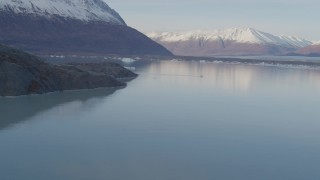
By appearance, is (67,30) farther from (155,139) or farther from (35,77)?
(155,139)

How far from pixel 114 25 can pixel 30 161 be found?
516 ft

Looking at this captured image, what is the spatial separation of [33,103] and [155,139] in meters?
11.4

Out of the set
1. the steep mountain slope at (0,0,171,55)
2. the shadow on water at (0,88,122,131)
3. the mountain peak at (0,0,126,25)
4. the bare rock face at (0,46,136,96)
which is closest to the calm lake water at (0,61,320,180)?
the shadow on water at (0,88,122,131)

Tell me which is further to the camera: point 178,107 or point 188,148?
point 178,107

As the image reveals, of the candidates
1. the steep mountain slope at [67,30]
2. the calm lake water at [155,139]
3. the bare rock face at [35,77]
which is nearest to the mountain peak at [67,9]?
the steep mountain slope at [67,30]

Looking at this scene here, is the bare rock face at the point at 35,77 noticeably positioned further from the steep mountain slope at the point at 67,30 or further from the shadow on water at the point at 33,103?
the steep mountain slope at the point at 67,30

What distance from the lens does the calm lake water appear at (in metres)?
13.3

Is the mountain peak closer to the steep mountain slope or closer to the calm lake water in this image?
the steep mountain slope

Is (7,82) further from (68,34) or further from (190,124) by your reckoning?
(68,34)

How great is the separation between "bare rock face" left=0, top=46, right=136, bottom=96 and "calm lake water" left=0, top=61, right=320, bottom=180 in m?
1.56

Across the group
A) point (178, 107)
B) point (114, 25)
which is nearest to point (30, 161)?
point (178, 107)

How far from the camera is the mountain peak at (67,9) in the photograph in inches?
5906

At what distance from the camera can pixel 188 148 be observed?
634 inches

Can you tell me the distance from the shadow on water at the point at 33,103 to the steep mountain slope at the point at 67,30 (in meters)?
91.1
